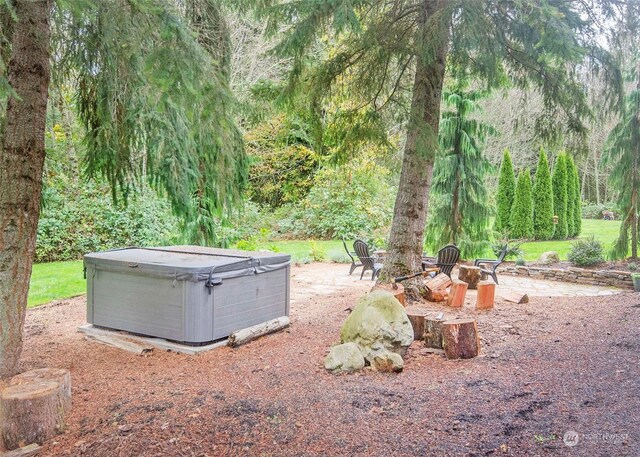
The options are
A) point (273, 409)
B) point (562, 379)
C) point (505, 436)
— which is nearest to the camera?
point (505, 436)

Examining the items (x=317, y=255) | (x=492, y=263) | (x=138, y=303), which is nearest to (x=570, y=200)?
(x=492, y=263)

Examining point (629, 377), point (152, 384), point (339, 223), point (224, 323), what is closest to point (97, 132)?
point (224, 323)

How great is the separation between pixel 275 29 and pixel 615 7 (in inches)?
151

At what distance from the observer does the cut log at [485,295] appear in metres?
5.64

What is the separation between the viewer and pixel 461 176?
377 inches

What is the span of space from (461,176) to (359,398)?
7.36 m

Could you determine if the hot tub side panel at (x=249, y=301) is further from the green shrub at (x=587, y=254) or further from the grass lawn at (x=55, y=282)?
the green shrub at (x=587, y=254)

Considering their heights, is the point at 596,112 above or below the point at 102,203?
above

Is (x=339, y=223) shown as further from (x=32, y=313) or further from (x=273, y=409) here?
(x=273, y=409)

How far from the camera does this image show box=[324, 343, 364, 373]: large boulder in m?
3.63

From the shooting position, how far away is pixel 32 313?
239 inches

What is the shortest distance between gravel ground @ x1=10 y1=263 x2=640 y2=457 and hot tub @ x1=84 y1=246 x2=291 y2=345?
0.94 feet

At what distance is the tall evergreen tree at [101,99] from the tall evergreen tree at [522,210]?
10394mm

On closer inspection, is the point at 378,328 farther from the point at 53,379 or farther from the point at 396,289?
the point at 53,379
